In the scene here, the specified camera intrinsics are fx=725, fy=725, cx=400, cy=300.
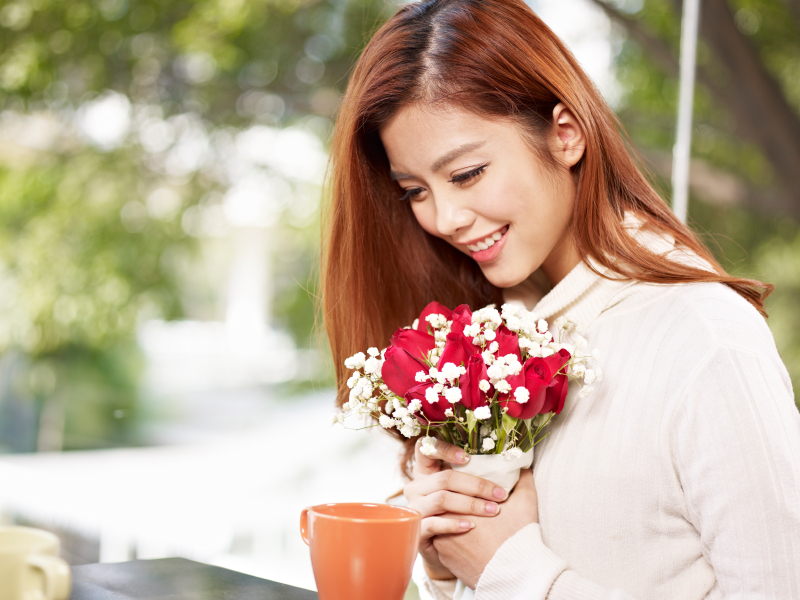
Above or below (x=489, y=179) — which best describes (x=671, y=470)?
below

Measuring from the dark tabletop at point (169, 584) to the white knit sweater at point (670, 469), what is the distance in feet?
0.92

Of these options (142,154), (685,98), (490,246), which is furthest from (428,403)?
(142,154)

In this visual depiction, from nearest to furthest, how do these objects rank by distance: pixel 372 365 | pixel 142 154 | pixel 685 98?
pixel 372 365 < pixel 685 98 < pixel 142 154

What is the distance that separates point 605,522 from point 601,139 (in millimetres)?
566

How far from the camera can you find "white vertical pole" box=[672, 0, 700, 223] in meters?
2.98

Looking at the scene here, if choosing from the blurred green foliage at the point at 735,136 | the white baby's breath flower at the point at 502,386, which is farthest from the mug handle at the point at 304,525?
the blurred green foliage at the point at 735,136

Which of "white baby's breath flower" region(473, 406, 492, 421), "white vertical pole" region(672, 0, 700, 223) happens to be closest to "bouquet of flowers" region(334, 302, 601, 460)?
"white baby's breath flower" region(473, 406, 492, 421)

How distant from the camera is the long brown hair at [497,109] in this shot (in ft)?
3.48

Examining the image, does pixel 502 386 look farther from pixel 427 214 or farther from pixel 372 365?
pixel 427 214

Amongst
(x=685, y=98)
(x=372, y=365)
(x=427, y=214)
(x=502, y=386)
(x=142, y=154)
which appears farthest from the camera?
(x=142, y=154)

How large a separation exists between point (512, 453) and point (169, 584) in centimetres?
47

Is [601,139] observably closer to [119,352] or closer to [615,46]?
[615,46]

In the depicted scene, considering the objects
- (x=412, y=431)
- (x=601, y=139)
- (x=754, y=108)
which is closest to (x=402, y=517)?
(x=412, y=431)

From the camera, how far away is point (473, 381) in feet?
2.65
